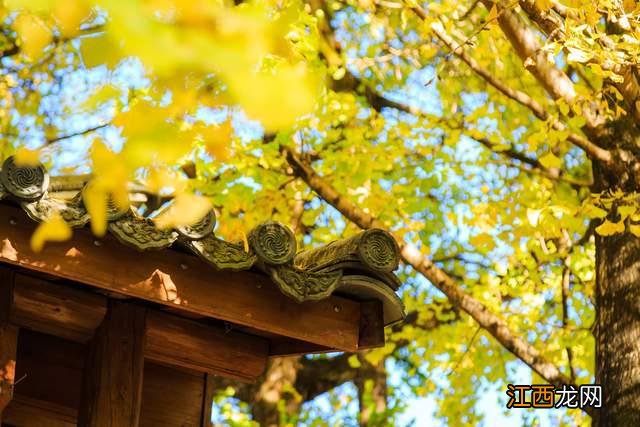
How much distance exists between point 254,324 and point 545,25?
7.11 ft

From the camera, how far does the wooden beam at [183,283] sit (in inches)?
142

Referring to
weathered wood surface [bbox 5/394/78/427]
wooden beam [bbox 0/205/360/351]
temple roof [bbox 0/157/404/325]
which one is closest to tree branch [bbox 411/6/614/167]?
temple roof [bbox 0/157/404/325]

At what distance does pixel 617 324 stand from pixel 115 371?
334 centimetres

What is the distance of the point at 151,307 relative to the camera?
4.16m

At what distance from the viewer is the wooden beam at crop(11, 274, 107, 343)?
389 cm

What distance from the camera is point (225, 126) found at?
2.02 metres

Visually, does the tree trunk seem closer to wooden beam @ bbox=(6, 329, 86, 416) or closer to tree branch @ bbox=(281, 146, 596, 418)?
tree branch @ bbox=(281, 146, 596, 418)

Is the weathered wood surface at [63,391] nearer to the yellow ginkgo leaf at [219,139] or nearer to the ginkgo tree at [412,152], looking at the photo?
the ginkgo tree at [412,152]

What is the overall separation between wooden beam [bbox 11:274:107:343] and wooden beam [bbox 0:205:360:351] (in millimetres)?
268

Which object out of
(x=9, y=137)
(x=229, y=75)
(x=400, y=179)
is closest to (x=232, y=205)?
(x=400, y=179)

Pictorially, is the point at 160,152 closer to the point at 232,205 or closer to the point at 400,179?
the point at 232,205

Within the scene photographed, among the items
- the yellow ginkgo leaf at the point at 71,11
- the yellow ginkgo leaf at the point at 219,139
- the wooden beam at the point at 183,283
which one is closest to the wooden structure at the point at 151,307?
the wooden beam at the point at 183,283

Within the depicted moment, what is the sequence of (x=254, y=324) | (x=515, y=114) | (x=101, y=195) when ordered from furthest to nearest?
1. (x=515, y=114)
2. (x=254, y=324)
3. (x=101, y=195)

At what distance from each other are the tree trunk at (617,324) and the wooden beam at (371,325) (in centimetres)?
216
